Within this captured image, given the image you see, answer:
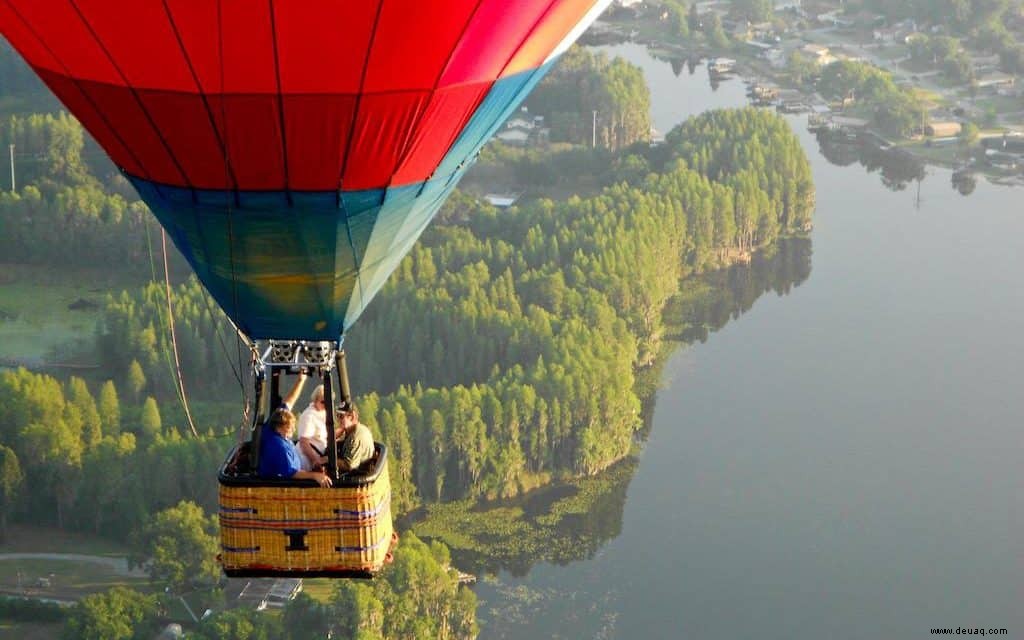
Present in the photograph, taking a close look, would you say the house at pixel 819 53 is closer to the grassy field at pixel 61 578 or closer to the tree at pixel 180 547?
the tree at pixel 180 547

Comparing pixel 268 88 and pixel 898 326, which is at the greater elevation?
pixel 268 88

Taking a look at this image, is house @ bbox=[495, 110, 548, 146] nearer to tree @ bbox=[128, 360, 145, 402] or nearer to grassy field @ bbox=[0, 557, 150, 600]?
tree @ bbox=[128, 360, 145, 402]

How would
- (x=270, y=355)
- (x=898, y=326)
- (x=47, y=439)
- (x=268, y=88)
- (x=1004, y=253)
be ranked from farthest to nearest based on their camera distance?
(x=1004, y=253) < (x=898, y=326) < (x=47, y=439) < (x=270, y=355) < (x=268, y=88)

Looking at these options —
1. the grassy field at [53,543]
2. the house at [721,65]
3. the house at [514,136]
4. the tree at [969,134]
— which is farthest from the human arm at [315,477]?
the house at [721,65]

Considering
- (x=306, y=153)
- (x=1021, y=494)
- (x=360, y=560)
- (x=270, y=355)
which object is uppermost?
(x=306, y=153)

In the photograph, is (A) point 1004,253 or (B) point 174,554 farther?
(A) point 1004,253

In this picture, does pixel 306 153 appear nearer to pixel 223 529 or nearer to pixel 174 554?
pixel 223 529

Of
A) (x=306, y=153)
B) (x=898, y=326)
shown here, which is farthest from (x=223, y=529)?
(x=898, y=326)

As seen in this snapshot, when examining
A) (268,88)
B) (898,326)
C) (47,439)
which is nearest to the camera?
(268,88)

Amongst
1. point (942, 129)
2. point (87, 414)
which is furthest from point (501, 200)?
point (87, 414)

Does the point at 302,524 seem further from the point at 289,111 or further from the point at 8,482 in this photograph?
the point at 8,482
